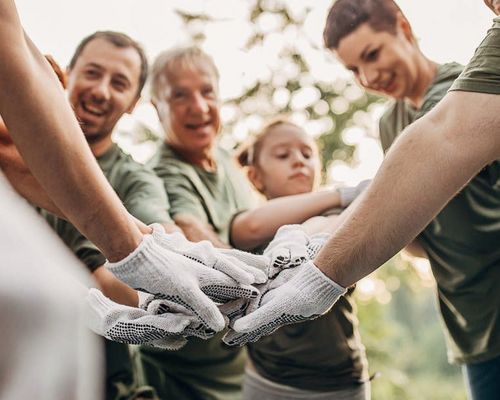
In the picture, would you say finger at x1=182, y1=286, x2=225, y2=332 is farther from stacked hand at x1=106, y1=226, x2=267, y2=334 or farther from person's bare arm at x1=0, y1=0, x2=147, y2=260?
person's bare arm at x1=0, y1=0, x2=147, y2=260

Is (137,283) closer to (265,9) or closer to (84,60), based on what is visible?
(84,60)

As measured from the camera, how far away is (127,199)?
2.40m

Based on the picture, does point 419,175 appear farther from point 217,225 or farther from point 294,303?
point 217,225

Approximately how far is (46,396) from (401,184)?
95cm

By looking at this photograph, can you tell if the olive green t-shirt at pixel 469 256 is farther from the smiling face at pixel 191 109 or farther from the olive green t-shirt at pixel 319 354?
the smiling face at pixel 191 109

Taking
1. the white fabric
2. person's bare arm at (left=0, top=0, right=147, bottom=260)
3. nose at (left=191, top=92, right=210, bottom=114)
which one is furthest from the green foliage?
the white fabric

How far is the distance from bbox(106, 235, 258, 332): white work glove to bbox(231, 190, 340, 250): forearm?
23.7 inches

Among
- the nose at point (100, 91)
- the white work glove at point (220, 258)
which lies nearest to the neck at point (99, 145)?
the nose at point (100, 91)

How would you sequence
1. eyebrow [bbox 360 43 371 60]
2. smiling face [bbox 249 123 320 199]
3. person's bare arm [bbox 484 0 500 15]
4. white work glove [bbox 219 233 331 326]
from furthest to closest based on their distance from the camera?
1. smiling face [bbox 249 123 320 199]
2. eyebrow [bbox 360 43 371 60]
3. person's bare arm [bbox 484 0 500 15]
4. white work glove [bbox 219 233 331 326]

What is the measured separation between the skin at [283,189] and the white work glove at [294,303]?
1.43 ft

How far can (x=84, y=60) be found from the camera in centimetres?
261

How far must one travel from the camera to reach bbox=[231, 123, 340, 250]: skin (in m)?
2.26

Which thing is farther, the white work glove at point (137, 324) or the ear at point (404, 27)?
the ear at point (404, 27)

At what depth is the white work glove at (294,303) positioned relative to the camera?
5.54ft
